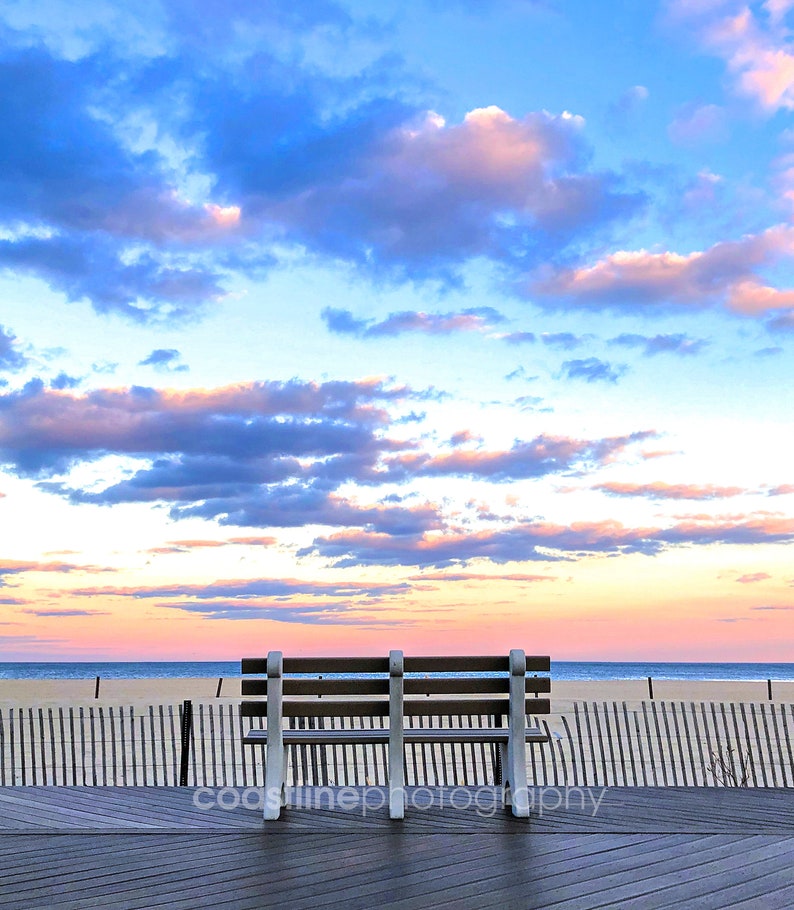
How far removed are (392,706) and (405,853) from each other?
109 cm

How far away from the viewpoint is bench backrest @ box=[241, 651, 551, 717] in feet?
19.3

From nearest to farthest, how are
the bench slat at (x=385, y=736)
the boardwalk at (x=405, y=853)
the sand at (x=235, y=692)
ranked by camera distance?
the boardwalk at (x=405, y=853), the bench slat at (x=385, y=736), the sand at (x=235, y=692)

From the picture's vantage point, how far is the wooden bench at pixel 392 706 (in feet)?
19.1

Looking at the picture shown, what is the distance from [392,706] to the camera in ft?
19.2

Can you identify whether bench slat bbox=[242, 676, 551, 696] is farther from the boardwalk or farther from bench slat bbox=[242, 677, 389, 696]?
the boardwalk

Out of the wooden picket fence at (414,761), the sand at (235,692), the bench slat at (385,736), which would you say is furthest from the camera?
the sand at (235,692)

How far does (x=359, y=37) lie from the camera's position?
12.0 meters

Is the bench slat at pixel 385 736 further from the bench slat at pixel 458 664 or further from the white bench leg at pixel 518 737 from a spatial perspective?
the bench slat at pixel 458 664

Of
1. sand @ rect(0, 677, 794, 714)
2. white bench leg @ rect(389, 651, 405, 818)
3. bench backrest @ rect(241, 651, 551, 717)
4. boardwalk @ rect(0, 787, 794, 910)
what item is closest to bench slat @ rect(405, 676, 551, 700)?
bench backrest @ rect(241, 651, 551, 717)

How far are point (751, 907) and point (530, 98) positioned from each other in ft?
36.9

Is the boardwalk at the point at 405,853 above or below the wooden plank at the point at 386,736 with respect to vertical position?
below

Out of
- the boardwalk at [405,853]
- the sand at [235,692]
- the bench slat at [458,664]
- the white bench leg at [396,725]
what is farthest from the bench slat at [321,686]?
the sand at [235,692]

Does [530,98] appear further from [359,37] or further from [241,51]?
[241,51]

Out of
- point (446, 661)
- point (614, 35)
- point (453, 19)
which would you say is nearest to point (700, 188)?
point (614, 35)
